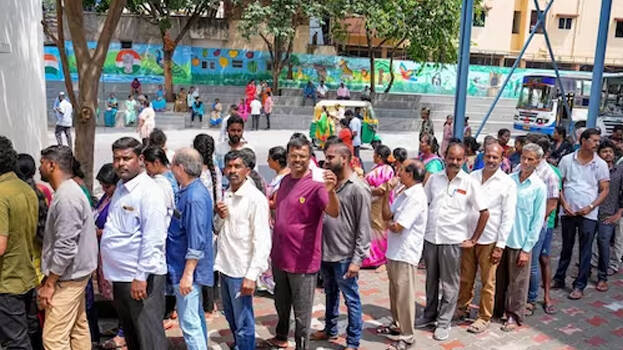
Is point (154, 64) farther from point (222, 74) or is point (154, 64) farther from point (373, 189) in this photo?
point (373, 189)

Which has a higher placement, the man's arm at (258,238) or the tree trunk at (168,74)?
the tree trunk at (168,74)

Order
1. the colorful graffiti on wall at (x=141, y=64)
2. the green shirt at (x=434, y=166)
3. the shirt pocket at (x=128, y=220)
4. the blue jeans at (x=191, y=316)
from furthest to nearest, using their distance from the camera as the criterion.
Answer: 1. the colorful graffiti on wall at (x=141, y=64)
2. the green shirt at (x=434, y=166)
3. the blue jeans at (x=191, y=316)
4. the shirt pocket at (x=128, y=220)

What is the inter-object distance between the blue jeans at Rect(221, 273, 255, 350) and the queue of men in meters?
0.01

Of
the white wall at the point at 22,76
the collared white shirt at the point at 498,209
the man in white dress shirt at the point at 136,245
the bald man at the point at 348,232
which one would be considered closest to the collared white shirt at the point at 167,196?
the man in white dress shirt at the point at 136,245

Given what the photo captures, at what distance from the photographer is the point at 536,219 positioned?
4879 mm

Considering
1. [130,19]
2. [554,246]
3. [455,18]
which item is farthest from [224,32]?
[554,246]

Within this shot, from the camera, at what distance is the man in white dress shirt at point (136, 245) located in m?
3.51

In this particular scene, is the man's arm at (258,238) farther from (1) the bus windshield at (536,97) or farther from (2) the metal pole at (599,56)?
(1) the bus windshield at (536,97)

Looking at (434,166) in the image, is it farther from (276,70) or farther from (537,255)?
(276,70)

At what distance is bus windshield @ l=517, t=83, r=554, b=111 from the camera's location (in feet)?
71.1

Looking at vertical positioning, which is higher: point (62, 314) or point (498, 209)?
point (498, 209)

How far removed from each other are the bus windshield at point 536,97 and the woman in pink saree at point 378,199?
687 inches

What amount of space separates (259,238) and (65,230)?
123cm

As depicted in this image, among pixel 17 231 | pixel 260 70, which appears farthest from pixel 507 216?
pixel 260 70
